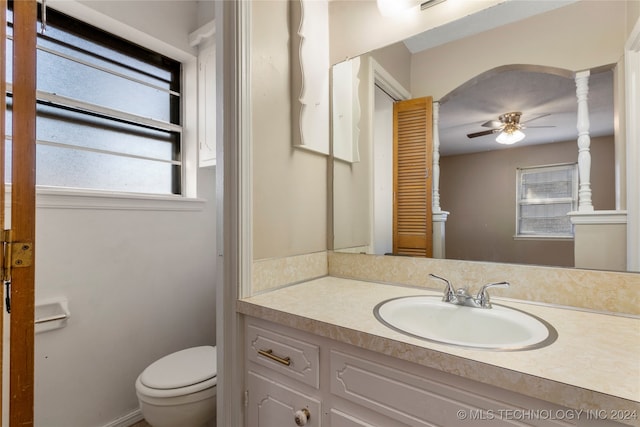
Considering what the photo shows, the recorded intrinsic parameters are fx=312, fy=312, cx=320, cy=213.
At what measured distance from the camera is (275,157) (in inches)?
48.5

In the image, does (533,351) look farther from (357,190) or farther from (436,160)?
(357,190)

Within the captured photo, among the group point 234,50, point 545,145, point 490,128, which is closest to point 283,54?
point 234,50

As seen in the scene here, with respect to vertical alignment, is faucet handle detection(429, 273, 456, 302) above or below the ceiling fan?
below

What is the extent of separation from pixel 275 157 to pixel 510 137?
2.84ft

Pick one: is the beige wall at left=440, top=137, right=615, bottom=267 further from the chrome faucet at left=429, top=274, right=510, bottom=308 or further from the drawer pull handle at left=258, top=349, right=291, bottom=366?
the drawer pull handle at left=258, top=349, right=291, bottom=366

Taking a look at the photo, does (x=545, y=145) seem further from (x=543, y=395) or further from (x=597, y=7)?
(x=543, y=395)

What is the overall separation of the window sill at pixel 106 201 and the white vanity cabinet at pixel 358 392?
106cm

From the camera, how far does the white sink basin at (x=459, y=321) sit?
2.86 feet

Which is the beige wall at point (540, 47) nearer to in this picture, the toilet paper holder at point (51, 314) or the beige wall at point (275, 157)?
the beige wall at point (275, 157)

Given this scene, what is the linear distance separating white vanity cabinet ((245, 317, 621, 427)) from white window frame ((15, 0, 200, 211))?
107cm

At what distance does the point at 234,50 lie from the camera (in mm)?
1091

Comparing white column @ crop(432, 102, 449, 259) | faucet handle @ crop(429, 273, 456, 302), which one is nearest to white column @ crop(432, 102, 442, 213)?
white column @ crop(432, 102, 449, 259)

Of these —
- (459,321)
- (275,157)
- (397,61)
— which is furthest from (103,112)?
(459,321)

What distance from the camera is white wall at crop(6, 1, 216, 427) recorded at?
1.43m
